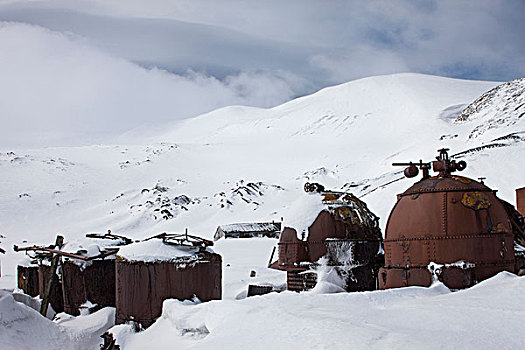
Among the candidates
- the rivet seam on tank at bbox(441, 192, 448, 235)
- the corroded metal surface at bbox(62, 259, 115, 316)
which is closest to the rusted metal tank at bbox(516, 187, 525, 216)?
the rivet seam on tank at bbox(441, 192, 448, 235)

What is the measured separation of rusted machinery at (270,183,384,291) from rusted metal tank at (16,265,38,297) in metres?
6.42

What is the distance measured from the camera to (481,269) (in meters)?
9.18

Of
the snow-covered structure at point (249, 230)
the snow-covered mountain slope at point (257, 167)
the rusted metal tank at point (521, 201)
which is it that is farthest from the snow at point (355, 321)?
the snow-covered structure at point (249, 230)

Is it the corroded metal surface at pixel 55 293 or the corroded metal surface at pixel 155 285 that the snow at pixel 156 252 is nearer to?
the corroded metal surface at pixel 155 285

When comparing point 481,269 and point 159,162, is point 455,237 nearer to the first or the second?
point 481,269

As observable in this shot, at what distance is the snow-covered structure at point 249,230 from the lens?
1282 inches

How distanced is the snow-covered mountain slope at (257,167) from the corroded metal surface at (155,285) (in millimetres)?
4269

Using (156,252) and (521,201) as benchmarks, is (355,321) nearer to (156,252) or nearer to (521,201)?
(156,252)

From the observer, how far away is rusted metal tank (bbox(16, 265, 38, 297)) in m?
13.4

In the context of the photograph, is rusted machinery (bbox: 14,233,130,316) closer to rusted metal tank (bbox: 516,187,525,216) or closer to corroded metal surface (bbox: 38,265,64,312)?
corroded metal surface (bbox: 38,265,64,312)

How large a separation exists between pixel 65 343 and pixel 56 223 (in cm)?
3594

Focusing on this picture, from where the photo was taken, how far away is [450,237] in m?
9.28

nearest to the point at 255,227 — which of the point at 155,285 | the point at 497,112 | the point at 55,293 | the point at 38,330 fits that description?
the point at 55,293

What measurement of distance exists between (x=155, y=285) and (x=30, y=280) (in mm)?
6262
